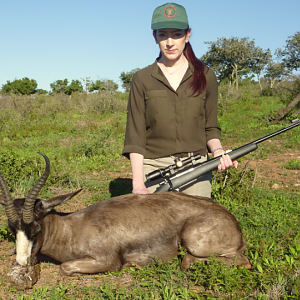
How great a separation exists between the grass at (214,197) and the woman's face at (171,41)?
2.44 m

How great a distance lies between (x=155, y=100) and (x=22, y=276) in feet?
8.21

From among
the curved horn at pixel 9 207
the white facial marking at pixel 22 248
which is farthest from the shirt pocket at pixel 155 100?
the white facial marking at pixel 22 248

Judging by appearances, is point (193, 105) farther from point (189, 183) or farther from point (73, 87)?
point (73, 87)

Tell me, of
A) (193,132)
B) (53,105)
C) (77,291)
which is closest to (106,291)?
(77,291)

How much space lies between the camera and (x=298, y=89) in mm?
16578

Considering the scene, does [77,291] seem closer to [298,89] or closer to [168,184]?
[168,184]

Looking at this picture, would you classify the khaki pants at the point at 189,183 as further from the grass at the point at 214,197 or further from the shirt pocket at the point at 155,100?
the grass at the point at 214,197

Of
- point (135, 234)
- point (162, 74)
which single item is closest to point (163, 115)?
point (162, 74)

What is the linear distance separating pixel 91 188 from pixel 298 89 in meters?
14.0

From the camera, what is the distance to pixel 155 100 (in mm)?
4160

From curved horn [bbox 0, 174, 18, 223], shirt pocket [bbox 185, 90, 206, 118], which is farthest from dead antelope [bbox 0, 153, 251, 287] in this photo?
shirt pocket [bbox 185, 90, 206, 118]

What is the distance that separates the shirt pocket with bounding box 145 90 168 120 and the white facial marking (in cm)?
209

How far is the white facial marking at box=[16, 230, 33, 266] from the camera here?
3.12m

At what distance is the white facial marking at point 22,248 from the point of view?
3.12 meters
